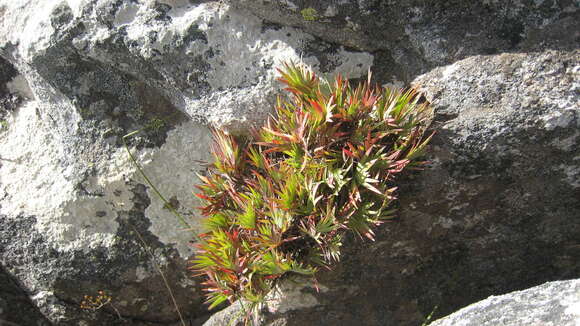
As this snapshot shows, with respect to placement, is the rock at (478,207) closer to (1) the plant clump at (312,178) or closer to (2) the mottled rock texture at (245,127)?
(2) the mottled rock texture at (245,127)

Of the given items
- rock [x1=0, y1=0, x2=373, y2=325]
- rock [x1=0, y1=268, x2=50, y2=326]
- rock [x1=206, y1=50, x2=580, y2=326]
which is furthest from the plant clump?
rock [x1=0, y1=268, x2=50, y2=326]

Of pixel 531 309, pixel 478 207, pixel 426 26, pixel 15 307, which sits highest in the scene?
pixel 426 26

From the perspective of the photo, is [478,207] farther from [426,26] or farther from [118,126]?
[118,126]

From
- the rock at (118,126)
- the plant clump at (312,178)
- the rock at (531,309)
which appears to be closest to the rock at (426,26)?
the rock at (118,126)

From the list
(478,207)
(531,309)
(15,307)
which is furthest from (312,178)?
(15,307)

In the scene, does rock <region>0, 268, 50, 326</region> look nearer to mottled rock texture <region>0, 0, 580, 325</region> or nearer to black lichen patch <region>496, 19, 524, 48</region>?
mottled rock texture <region>0, 0, 580, 325</region>

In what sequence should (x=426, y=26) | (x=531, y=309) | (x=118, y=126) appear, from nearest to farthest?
(x=531, y=309), (x=426, y=26), (x=118, y=126)
